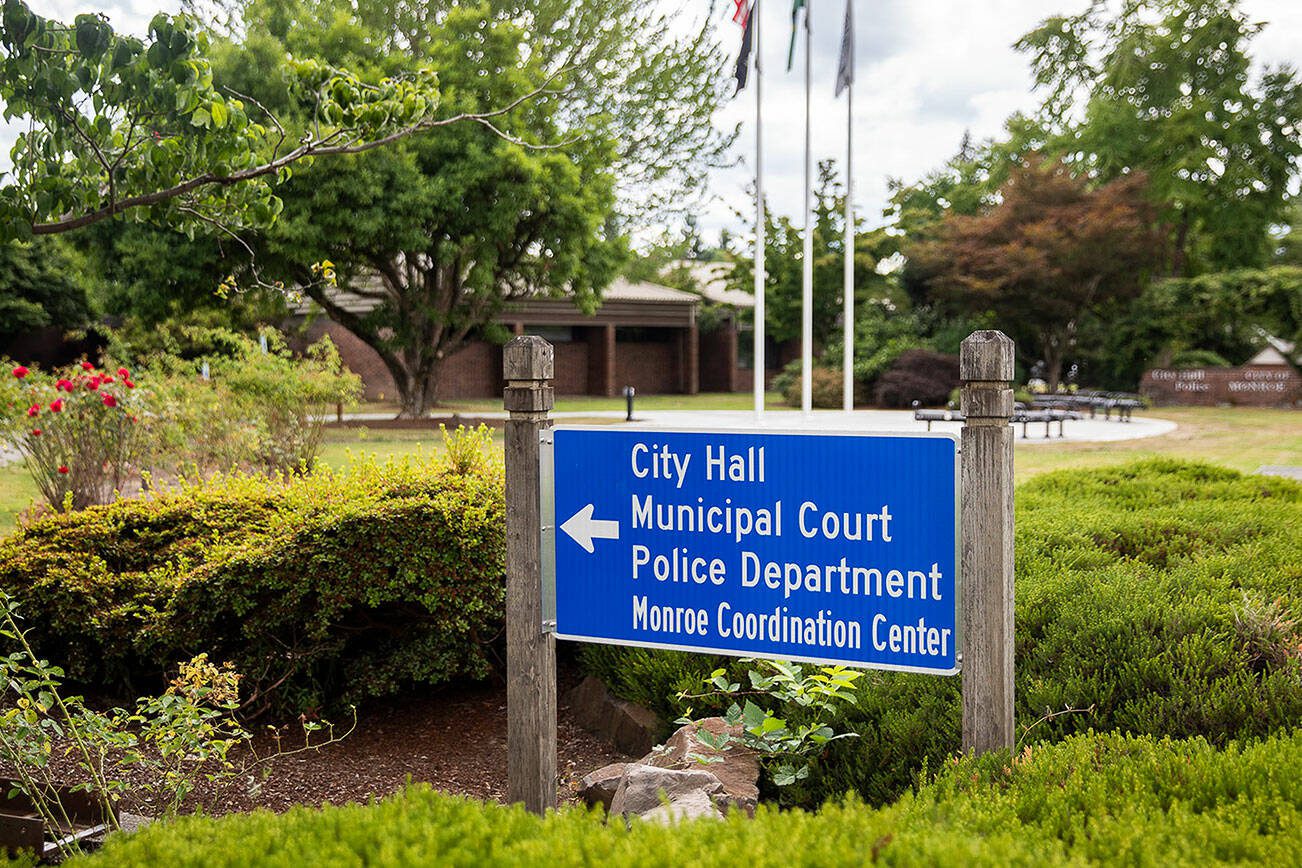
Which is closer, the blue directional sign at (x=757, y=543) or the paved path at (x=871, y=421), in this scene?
the blue directional sign at (x=757, y=543)

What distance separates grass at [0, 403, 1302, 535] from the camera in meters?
14.8

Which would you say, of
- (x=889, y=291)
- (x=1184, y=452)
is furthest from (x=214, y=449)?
(x=889, y=291)

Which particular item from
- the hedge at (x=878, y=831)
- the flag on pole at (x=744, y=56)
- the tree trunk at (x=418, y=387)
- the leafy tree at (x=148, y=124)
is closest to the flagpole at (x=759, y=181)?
the flag on pole at (x=744, y=56)

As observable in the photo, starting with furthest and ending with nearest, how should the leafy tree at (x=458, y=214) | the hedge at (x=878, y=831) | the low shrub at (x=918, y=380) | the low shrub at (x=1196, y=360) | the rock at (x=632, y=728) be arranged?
the low shrub at (x=1196, y=360) → the low shrub at (x=918, y=380) → the leafy tree at (x=458, y=214) → the rock at (x=632, y=728) → the hedge at (x=878, y=831)

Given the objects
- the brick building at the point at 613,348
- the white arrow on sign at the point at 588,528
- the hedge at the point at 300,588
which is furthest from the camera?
the brick building at the point at 613,348

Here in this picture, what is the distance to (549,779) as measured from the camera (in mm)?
3717

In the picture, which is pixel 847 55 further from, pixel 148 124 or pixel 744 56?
pixel 148 124

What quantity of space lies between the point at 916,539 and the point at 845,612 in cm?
27

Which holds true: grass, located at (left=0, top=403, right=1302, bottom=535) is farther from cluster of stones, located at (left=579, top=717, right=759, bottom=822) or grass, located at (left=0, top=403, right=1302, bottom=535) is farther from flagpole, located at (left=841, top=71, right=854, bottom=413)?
cluster of stones, located at (left=579, top=717, right=759, bottom=822)

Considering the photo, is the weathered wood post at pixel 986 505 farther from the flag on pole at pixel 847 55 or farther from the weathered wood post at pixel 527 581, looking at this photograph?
the flag on pole at pixel 847 55

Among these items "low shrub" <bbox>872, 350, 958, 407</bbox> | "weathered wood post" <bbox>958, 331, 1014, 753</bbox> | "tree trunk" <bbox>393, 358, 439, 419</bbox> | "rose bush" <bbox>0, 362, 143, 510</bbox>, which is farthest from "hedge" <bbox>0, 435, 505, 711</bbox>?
"low shrub" <bbox>872, 350, 958, 407</bbox>

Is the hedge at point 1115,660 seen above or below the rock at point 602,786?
above

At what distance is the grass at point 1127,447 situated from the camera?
1477 cm

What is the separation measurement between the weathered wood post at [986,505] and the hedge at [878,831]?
1.14 feet
